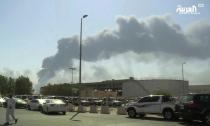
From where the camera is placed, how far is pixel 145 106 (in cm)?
2223

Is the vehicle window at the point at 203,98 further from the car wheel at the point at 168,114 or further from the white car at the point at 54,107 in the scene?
the white car at the point at 54,107

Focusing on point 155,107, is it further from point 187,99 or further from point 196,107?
point 196,107

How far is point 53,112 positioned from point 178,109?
13427 millimetres

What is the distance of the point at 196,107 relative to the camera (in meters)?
17.1

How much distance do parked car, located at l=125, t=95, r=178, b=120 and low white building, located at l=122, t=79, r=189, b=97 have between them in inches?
3616

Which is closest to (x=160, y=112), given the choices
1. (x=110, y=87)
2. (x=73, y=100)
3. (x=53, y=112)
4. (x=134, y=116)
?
(x=134, y=116)

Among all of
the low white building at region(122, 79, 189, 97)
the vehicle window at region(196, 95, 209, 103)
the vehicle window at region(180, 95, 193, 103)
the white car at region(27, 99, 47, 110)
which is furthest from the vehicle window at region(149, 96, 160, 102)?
the low white building at region(122, 79, 189, 97)

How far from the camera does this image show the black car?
1684 cm

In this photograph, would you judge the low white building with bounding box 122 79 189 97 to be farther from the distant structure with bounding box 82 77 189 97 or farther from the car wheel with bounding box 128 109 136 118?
the car wheel with bounding box 128 109 136 118

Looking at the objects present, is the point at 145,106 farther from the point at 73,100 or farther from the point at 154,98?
the point at 73,100

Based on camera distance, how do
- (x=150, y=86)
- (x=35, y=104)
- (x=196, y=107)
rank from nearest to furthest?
(x=196, y=107) → (x=35, y=104) → (x=150, y=86)

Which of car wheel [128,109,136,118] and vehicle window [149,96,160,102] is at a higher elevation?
vehicle window [149,96,160,102]

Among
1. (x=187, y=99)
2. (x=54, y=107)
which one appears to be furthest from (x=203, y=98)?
(x=54, y=107)

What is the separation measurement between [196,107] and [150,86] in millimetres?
101209
